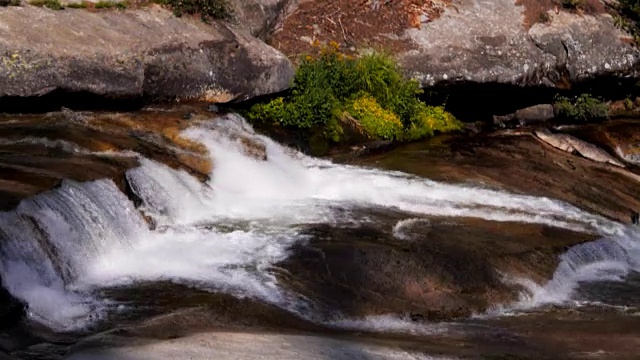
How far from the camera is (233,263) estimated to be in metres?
8.45

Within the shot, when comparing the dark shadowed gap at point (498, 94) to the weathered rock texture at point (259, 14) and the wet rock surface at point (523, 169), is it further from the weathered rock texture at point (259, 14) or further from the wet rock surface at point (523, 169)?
the weathered rock texture at point (259, 14)

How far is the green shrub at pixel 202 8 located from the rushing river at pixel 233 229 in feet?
7.58

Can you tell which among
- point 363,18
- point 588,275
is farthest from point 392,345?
point 363,18

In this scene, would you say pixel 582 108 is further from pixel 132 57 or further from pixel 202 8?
pixel 132 57

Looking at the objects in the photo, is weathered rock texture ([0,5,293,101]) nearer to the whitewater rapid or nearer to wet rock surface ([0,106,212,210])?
wet rock surface ([0,106,212,210])

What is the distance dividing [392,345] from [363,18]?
39.4 feet

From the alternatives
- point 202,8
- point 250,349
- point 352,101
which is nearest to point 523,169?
point 352,101

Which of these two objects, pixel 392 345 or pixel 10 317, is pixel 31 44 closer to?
pixel 10 317

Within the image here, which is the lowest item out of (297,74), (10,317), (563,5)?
(10,317)

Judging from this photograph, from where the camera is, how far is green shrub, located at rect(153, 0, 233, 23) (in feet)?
46.1

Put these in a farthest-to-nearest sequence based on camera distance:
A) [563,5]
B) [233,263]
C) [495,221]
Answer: [563,5], [495,221], [233,263]

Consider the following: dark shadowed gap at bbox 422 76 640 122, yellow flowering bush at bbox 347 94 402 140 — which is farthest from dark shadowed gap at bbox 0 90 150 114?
dark shadowed gap at bbox 422 76 640 122

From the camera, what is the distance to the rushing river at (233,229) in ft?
24.2

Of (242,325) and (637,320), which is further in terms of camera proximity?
(637,320)
